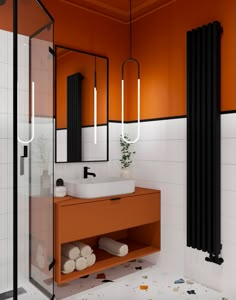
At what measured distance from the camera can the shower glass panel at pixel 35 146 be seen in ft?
6.22

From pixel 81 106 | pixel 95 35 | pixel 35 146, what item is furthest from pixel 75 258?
pixel 95 35

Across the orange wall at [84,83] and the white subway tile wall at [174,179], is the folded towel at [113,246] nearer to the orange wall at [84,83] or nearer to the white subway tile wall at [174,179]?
the white subway tile wall at [174,179]

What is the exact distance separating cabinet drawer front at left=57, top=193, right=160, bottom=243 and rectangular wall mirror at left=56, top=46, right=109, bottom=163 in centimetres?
60

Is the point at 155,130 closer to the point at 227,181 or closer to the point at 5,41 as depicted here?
the point at 227,181

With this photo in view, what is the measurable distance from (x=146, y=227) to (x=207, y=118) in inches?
54.5

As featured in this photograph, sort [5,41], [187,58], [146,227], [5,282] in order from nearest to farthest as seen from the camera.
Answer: [5,41] → [5,282] → [187,58] → [146,227]

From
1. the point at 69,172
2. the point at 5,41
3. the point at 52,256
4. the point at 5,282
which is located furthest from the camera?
the point at 69,172

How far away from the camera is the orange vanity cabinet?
7.73 ft

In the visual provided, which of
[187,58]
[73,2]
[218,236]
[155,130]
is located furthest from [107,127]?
[218,236]

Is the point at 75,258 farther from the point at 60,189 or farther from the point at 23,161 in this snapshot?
the point at 23,161

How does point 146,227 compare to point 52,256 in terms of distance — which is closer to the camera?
point 52,256

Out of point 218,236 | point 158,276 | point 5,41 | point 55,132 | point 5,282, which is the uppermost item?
point 5,41

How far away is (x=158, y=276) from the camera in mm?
2820

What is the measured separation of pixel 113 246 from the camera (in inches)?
114
